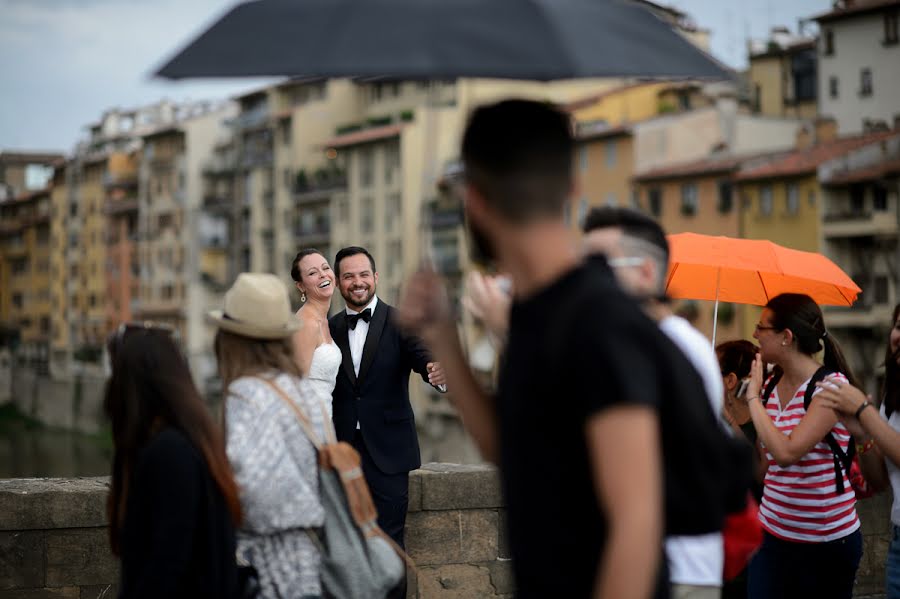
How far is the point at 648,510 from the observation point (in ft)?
8.31

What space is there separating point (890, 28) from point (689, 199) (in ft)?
37.3

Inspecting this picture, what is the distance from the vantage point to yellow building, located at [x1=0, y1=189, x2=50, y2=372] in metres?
103

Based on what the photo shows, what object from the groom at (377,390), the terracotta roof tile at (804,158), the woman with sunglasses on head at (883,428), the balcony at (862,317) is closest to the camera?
the woman with sunglasses on head at (883,428)

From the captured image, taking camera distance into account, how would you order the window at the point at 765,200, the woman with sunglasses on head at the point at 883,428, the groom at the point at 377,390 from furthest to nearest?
the window at the point at 765,200 < the groom at the point at 377,390 < the woman with sunglasses on head at the point at 883,428

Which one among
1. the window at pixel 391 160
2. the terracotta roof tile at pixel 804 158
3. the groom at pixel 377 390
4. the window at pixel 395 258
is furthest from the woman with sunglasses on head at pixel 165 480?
the window at pixel 391 160

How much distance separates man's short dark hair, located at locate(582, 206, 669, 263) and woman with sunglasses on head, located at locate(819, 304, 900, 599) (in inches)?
65.9

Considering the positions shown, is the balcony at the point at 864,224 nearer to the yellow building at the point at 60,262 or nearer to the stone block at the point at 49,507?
the stone block at the point at 49,507

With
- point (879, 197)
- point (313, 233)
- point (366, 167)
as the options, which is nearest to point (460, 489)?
point (879, 197)

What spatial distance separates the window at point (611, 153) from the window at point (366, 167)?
13410 mm

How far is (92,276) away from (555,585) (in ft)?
313

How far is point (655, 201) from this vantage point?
5578cm

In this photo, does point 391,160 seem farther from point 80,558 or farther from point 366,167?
point 80,558

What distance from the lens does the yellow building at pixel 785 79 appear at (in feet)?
201

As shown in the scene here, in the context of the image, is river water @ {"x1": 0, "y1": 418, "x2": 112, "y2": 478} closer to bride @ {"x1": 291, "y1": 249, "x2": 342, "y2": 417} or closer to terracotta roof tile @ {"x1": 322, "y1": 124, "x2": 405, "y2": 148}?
terracotta roof tile @ {"x1": 322, "y1": 124, "x2": 405, "y2": 148}
